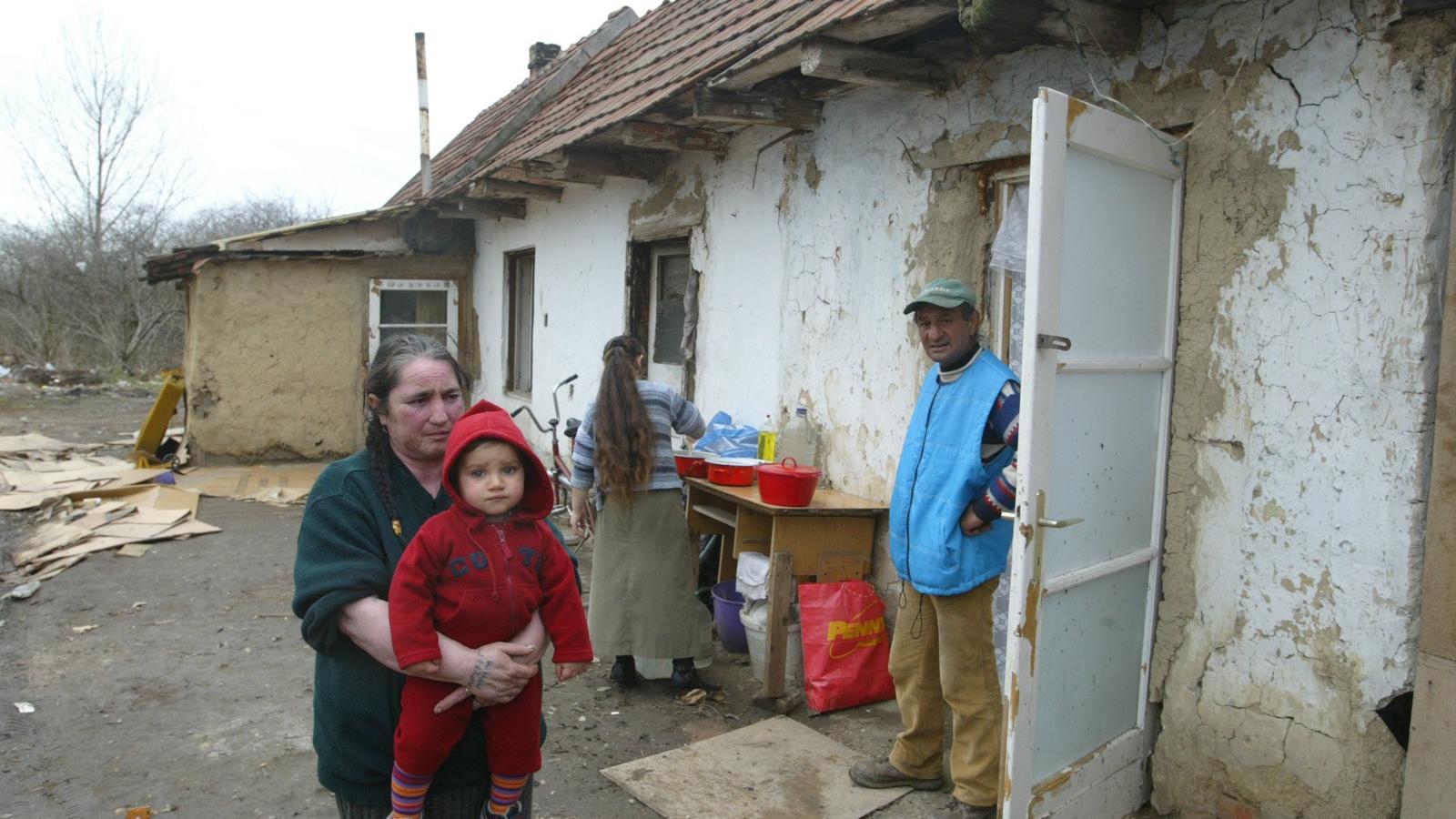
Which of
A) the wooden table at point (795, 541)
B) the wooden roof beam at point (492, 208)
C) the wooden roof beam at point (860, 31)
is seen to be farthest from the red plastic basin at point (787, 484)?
the wooden roof beam at point (492, 208)

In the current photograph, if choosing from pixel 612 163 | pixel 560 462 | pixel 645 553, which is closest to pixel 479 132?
pixel 612 163

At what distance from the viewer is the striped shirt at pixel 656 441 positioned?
4.60 m

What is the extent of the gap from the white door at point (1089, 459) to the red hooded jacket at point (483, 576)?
135 centimetres

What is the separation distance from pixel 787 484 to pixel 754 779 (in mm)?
1265

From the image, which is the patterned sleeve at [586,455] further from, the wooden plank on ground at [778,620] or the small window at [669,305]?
the small window at [669,305]

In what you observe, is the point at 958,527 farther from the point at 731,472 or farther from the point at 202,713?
the point at 202,713

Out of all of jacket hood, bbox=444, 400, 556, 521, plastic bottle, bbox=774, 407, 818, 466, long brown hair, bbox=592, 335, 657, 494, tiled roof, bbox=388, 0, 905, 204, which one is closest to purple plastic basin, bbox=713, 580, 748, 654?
plastic bottle, bbox=774, 407, 818, 466

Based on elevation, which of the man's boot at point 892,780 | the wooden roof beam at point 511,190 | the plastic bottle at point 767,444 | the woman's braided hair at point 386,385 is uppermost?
the wooden roof beam at point 511,190

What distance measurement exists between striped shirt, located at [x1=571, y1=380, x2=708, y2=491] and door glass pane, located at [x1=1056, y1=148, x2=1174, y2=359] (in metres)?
2.19

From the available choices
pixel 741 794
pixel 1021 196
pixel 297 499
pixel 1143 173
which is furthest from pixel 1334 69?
pixel 297 499

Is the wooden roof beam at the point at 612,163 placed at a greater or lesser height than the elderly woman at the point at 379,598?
greater

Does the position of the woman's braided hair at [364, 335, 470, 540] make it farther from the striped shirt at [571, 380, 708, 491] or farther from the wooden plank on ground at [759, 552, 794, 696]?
the wooden plank on ground at [759, 552, 794, 696]

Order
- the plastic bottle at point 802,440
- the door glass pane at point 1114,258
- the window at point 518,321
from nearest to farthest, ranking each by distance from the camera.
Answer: the door glass pane at point 1114,258, the plastic bottle at point 802,440, the window at point 518,321

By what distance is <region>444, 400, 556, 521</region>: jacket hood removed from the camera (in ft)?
6.33
